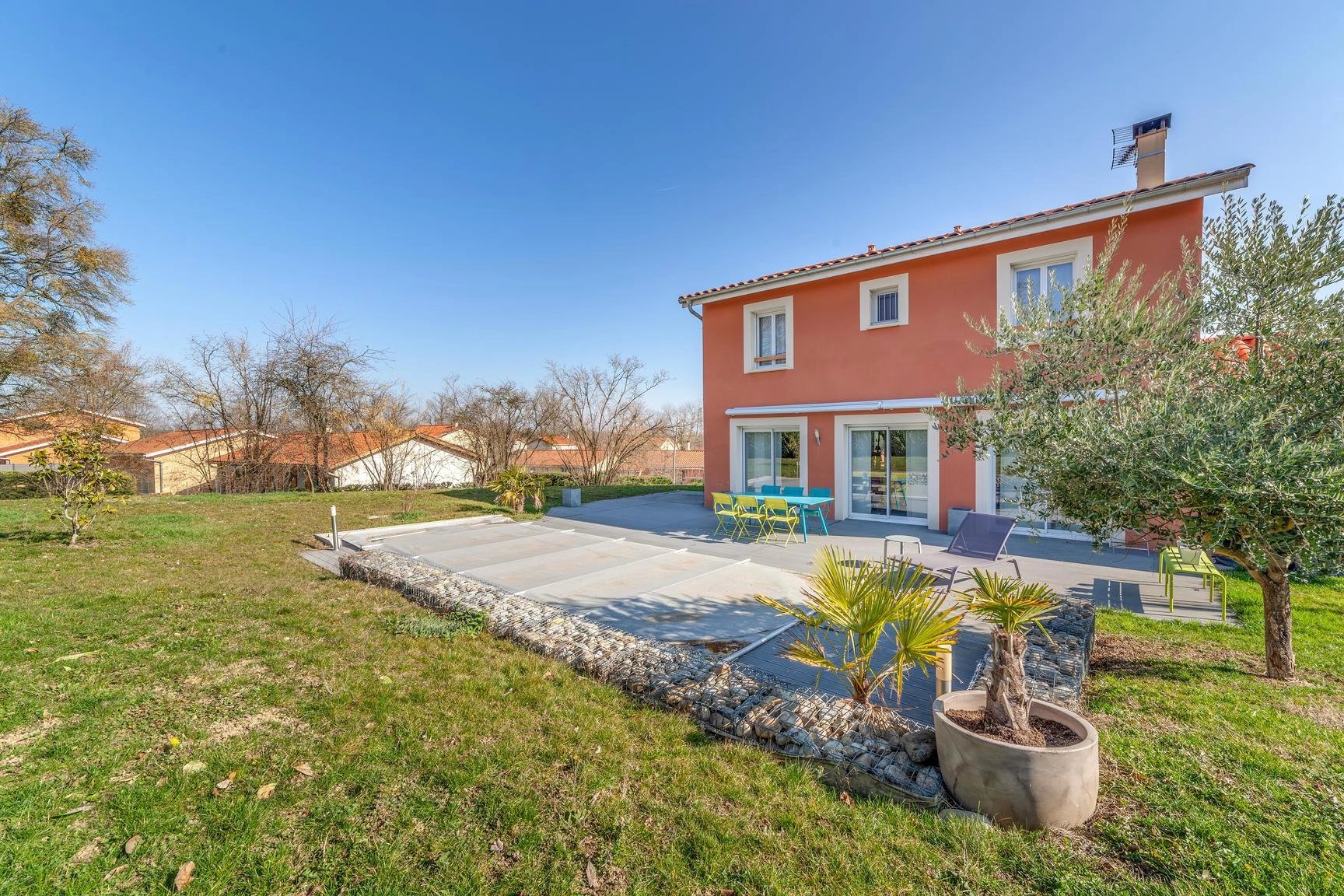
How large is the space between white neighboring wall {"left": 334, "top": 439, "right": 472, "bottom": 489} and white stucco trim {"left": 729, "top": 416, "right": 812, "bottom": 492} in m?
13.7

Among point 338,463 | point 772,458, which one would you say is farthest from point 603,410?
point 338,463

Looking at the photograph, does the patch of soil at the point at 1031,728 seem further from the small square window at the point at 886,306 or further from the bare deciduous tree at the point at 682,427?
the bare deciduous tree at the point at 682,427

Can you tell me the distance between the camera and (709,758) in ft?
10.3

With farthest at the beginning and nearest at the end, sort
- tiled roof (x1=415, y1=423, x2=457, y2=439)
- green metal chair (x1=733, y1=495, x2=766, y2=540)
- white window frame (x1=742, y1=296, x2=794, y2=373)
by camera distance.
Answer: tiled roof (x1=415, y1=423, x2=457, y2=439) < white window frame (x1=742, y1=296, x2=794, y2=373) < green metal chair (x1=733, y1=495, x2=766, y2=540)

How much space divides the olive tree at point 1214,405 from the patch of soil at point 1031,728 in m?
1.71

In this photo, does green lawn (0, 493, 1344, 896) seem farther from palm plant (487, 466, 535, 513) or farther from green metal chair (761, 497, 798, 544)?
palm plant (487, 466, 535, 513)

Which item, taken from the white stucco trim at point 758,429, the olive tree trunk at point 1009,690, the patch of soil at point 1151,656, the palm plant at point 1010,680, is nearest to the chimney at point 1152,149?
the white stucco trim at point 758,429

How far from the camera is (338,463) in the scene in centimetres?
2059

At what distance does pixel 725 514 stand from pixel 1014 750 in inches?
342

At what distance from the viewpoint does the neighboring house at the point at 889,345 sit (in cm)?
930

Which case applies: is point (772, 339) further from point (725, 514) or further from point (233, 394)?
point (233, 394)

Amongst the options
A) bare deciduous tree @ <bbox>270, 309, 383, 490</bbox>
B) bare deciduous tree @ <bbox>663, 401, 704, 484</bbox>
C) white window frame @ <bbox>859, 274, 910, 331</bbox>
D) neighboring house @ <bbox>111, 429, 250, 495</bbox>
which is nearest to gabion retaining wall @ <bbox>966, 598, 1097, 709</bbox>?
white window frame @ <bbox>859, 274, 910, 331</bbox>

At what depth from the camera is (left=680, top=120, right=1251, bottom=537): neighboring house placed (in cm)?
930

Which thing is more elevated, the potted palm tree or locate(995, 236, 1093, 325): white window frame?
locate(995, 236, 1093, 325): white window frame
